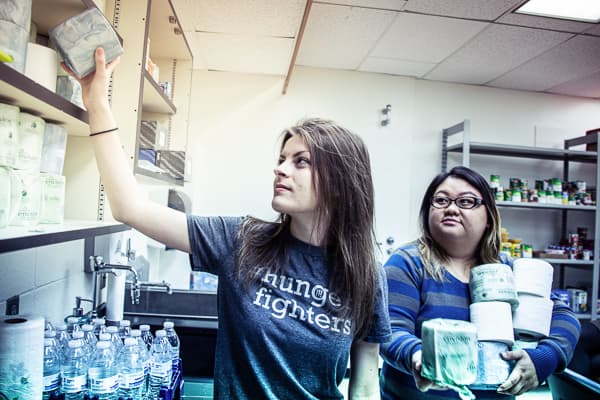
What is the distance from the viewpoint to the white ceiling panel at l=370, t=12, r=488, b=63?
253 cm

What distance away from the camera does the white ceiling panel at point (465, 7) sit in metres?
2.27

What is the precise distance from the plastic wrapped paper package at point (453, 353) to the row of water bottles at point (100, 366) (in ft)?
2.41

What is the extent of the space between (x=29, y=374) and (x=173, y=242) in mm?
386

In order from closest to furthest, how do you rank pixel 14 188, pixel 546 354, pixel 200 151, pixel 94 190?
pixel 14 188
pixel 546 354
pixel 94 190
pixel 200 151

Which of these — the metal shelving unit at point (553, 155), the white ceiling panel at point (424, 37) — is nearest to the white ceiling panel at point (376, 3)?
the white ceiling panel at point (424, 37)

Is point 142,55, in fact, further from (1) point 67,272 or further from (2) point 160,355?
(2) point 160,355

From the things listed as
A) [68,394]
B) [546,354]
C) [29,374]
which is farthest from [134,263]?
[546,354]

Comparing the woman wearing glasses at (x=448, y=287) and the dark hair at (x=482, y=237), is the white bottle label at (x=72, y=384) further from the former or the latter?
the dark hair at (x=482, y=237)

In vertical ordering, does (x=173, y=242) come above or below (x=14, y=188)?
below

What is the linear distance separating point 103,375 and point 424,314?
905mm

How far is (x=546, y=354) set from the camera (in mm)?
1143

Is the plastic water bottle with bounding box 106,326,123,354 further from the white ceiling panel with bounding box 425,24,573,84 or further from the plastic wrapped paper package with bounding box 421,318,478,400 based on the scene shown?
the white ceiling panel with bounding box 425,24,573,84

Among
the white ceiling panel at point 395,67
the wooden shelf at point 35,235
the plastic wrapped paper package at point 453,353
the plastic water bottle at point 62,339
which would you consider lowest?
the plastic water bottle at point 62,339

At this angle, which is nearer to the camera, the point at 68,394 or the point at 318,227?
the point at 68,394
